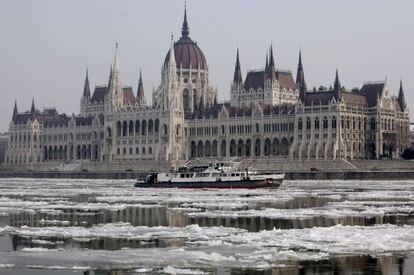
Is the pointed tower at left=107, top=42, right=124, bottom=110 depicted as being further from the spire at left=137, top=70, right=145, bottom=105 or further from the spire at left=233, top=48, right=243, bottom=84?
the spire at left=233, top=48, right=243, bottom=84

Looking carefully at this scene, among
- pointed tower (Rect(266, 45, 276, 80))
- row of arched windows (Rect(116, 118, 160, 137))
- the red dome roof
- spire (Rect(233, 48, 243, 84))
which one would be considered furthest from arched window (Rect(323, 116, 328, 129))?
the red dome roof

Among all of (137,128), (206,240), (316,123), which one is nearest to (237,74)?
(137,128)

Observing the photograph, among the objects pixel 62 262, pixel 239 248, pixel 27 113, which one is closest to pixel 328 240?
pixel 239 248

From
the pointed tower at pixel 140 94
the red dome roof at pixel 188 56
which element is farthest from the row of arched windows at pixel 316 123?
the pointed tower at pixel 140 94

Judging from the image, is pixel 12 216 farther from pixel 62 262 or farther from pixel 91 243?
pixel 62 262

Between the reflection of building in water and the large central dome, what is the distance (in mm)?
228

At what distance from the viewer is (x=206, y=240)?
28.5 m

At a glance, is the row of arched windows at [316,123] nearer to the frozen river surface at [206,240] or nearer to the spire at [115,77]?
the spire at [115,77]

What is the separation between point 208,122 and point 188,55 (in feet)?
81.1

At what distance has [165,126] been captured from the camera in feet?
492

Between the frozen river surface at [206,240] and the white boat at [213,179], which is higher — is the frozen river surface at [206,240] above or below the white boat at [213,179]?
below

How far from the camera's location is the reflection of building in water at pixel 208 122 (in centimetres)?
13075

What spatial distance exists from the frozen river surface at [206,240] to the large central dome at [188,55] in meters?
124

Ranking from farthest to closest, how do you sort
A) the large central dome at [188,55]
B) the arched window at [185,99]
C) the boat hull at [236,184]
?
the large central dome at [188,55] → the arched window at [185,99] → the boat hull at [236,184]
